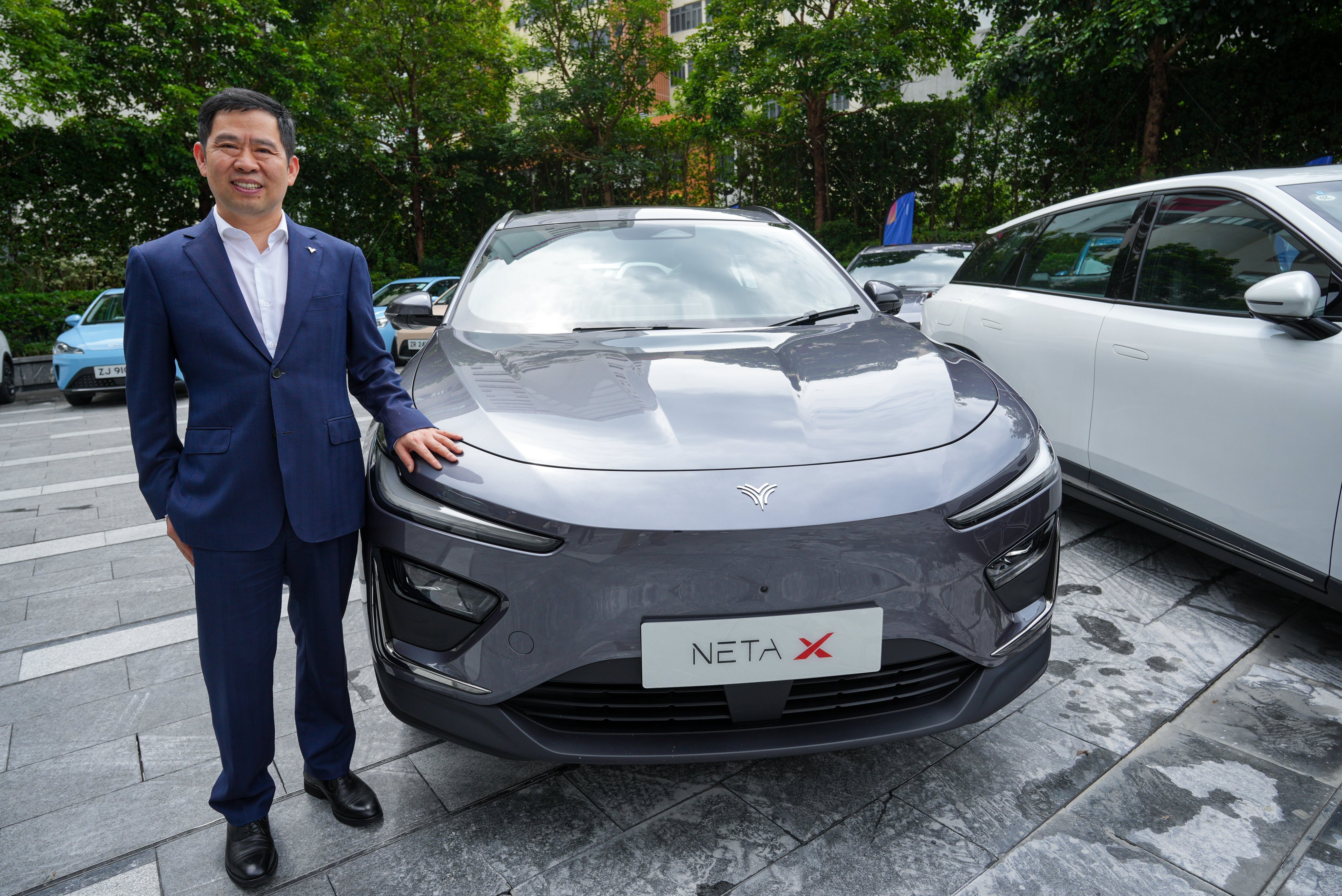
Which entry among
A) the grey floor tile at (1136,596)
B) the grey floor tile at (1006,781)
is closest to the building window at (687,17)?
the grey floor tile at (1136,596)

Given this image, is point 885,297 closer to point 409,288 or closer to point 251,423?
point 251,423

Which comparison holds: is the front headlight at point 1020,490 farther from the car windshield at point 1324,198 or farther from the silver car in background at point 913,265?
the silver car in background at point 913,265

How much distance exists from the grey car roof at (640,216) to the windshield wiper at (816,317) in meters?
0.77

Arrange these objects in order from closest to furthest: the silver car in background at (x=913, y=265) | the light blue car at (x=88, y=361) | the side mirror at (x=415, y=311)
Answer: the side mirror at (x=415, y=311) < the silver car in background at (x=913, y=265) < the light blue car at (x=88, y=361)

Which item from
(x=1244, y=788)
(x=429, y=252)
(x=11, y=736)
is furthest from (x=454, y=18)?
(x=1244, y=788)

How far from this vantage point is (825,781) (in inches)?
81.9

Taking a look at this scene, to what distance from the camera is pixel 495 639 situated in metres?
1.60

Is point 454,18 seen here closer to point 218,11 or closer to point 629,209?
point 218,11

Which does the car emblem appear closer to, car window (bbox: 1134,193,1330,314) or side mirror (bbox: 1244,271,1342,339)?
side mirror (bbox: 1244,271,1342,339)

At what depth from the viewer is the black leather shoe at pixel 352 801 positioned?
194 centimetres

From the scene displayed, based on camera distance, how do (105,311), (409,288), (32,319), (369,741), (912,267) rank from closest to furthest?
(369,741), (912,267), (105,311), (32,319), (409,288)

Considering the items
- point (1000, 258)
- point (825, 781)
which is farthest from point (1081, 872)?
point (1000, 258)

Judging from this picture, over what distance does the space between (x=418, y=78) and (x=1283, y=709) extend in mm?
20236

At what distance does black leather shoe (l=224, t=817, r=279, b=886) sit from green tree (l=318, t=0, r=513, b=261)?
17.5 meters
